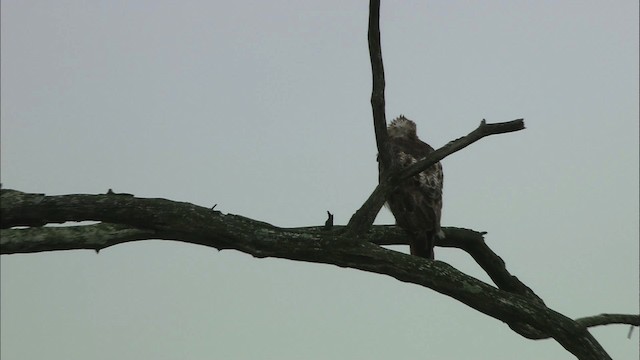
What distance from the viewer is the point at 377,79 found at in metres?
5.97

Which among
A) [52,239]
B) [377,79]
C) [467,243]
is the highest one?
[377,79]

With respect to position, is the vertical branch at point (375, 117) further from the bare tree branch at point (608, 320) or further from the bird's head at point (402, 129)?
the bird's head at point (402, 129)

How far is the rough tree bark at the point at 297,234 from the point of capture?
5438 millimetres

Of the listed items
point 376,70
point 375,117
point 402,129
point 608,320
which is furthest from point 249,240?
point 402,129

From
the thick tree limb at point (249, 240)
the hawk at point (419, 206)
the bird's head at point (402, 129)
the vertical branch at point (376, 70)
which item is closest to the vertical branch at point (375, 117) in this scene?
the vertical branch at point (376, 70)

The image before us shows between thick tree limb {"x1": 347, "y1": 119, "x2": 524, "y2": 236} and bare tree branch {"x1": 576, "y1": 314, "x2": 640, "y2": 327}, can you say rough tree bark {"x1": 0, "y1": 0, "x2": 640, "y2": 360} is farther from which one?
bare tree branch {"x1": 576, "y1": 314, "x2": 640, "y2": 327}

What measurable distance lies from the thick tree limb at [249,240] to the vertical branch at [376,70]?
0.87m

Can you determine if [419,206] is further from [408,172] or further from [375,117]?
[375,117]

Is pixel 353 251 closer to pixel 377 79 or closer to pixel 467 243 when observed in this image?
pixel 377 79

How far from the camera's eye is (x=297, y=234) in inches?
232

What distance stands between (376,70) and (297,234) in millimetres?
1303

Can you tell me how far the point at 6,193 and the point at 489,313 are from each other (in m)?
3.58

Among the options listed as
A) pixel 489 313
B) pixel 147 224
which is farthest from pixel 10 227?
pixel 489 313

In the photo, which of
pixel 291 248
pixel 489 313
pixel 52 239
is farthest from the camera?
pixel 489 313
